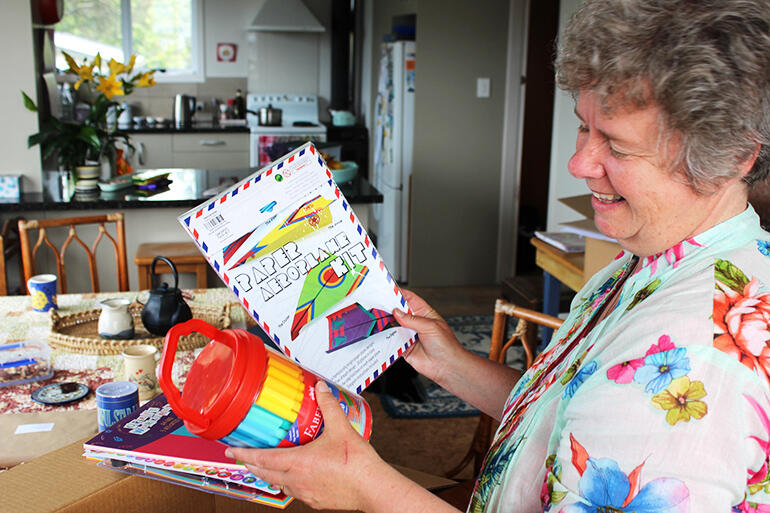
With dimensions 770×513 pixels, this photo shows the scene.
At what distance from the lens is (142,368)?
1.40 meters

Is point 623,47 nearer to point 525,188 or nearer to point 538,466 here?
point 538,466

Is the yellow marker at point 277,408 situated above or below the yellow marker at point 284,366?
below

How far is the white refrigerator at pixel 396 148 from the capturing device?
15.0 feet

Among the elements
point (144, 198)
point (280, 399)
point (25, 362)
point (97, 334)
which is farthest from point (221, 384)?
point (144, 198)

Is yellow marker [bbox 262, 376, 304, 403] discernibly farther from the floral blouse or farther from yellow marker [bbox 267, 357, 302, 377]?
the floral blouse

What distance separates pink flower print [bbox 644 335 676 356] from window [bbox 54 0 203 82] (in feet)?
20.4

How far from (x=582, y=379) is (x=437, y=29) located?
4.05m

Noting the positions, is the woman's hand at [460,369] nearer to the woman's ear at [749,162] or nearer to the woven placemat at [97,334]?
the woman's ear at [749,162]

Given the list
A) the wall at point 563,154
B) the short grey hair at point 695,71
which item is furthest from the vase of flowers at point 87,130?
the short grey hair at point 695,71

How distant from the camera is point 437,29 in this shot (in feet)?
14.8

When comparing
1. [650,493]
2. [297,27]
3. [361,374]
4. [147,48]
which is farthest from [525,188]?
[650,493]

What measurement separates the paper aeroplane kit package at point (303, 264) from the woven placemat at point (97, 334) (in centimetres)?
74

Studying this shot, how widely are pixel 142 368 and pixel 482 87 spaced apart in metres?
3.62

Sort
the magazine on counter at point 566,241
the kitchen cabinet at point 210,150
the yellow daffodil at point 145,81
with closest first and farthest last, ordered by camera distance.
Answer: the magazine on counter at point 566,241
the yellow daffodil at point 145,81
the kitchen cabinet at point 210,150
